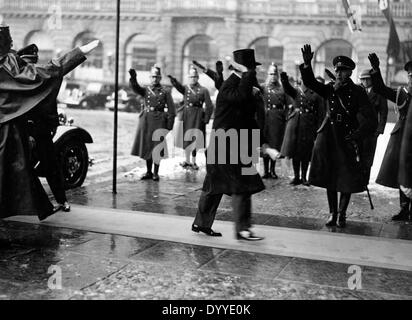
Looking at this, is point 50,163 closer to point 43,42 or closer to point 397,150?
point 397,150

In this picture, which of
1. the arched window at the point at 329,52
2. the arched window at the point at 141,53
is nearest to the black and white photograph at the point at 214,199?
Result: the arched window at the point at 329,52

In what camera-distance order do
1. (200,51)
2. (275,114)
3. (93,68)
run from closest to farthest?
(275,114) < (200,51) < (93,68)

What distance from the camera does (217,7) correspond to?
111 ft

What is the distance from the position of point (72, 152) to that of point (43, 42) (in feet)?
102

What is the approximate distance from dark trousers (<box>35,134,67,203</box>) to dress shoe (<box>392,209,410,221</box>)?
13.3 feet

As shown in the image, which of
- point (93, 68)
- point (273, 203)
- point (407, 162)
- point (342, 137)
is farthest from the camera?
point (93, 68)

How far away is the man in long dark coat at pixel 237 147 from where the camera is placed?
19.1ft

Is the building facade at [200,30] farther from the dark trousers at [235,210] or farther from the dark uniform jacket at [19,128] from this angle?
the dark uniform jacket at [19,128]

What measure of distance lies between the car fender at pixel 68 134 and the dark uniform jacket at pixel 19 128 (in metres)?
2.61

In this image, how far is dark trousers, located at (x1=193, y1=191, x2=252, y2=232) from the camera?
5848 mm

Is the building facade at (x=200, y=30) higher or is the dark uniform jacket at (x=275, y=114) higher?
the building facade at (x=200, y=30)

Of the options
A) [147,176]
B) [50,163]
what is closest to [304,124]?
[147,176]

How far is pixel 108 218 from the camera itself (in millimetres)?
6766
